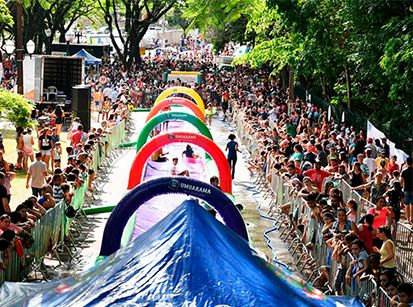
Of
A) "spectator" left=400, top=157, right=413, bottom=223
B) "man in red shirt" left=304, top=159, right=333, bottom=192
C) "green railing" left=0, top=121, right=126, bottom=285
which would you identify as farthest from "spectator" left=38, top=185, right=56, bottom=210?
"spectator" left=400, top=157, right=413, bottom=223

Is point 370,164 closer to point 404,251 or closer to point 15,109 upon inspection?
point 404,251

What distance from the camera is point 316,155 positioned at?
2359cm

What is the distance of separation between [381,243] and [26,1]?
82.2 feet

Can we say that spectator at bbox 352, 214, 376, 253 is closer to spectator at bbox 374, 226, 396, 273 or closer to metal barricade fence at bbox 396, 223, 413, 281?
spectator at bbox 374, 226, 396, 273

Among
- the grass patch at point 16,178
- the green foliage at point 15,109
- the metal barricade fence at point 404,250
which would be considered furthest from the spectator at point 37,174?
the metal barricade fence at point 404,250

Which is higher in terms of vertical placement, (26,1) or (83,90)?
(26,1)

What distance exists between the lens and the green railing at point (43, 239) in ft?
45.1

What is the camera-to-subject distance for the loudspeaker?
120 ft

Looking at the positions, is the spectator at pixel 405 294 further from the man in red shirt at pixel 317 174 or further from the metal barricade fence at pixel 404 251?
the man in red shirt at pixel 317 174

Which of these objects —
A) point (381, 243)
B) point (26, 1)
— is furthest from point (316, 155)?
point (26, 1)

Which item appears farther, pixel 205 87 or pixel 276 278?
pixel 205 87

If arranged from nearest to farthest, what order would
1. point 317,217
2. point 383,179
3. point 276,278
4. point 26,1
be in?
1. point 276,278
2. point 317,217
3. point 383,179
4. point 26,1

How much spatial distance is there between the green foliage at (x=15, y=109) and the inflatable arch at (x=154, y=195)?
32.0 ft

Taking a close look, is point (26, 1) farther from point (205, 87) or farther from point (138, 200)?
point (138, 200)
